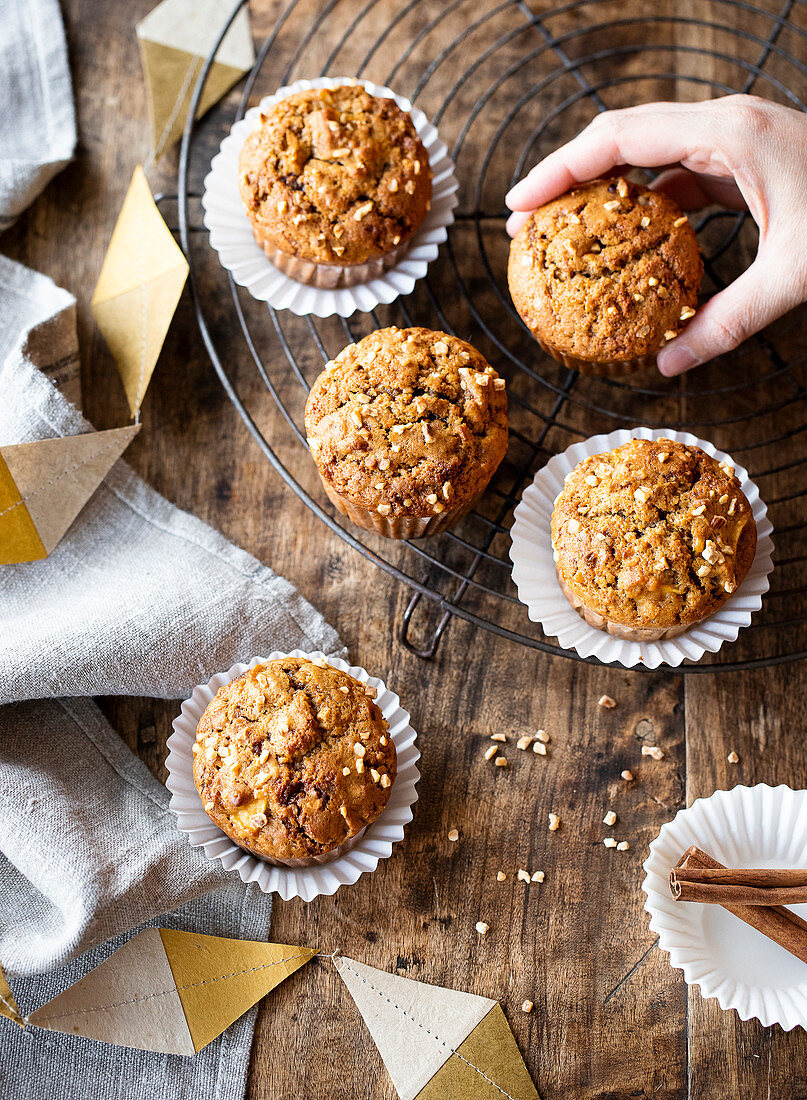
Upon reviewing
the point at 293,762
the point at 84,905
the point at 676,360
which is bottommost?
the point at 84,905

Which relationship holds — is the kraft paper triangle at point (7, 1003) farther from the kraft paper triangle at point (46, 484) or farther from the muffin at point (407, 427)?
the muffin at point (407, 427)

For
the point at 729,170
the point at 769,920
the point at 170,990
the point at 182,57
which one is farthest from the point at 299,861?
→ the point at 182,57

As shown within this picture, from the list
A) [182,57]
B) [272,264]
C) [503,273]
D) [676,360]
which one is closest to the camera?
[676,360]

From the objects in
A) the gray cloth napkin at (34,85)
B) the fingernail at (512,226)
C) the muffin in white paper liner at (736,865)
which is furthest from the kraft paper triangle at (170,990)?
the gray cloth napkin at (34,85)

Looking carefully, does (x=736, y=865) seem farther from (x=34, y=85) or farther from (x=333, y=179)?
(x=34, y=85)

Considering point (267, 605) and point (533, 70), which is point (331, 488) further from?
point (533, 70)

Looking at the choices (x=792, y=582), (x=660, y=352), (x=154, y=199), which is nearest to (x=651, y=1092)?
(x=792, y=582)

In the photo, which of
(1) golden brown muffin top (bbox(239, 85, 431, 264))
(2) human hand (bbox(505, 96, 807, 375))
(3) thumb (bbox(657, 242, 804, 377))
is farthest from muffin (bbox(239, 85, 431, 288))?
(3) thumb (bbox(657, 242, 804, 377))
